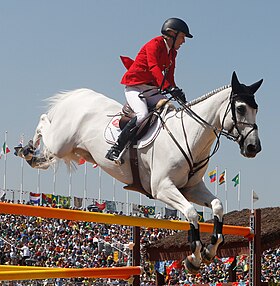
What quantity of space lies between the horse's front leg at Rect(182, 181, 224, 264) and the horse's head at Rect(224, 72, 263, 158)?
0.56 metres

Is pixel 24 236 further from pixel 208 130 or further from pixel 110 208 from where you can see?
pixel 208 130

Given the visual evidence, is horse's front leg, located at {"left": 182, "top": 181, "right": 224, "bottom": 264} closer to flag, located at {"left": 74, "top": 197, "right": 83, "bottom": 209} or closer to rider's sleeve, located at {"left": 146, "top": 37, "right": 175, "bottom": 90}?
rider's sleeve, located at {"left": 146, "top": 37, "right": 175, "bottom": 90}

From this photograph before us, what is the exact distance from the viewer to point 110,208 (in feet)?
105

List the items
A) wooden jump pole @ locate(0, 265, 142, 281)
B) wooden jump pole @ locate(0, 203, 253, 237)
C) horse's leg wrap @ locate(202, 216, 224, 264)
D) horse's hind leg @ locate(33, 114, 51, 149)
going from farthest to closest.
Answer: horse's hind leg @ locate(33, 114, 51, 149)
horse's leg wrap @ locate(202, 216, 224, 264)
wooden jump pole @ locate(0, 265, 142, 281)
wooden jump pole @ locate(0, 203, 253, 237)

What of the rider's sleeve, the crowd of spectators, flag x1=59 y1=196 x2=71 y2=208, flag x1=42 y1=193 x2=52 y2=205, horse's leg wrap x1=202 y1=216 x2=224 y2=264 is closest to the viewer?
horse's leg wrap x1=202 y1=216 x2=224 y2=264

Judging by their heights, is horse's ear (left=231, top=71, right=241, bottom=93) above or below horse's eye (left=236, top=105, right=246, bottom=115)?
above

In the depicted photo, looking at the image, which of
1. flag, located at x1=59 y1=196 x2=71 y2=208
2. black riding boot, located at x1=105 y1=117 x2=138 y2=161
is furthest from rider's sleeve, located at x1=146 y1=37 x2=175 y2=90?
flag, located at x1=59 y1=196 x2=71 y2=208

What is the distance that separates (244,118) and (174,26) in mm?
1113

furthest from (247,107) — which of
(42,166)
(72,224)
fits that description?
(72,224)

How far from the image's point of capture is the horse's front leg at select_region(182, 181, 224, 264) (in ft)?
16.9

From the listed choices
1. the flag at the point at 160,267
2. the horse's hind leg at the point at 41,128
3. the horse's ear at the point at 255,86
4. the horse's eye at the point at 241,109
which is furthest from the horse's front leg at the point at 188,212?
the flag at the point at 160,267

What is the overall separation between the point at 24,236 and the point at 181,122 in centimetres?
1574

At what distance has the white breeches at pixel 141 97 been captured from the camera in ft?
18.6

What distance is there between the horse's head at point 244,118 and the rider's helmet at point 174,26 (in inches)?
28.5
